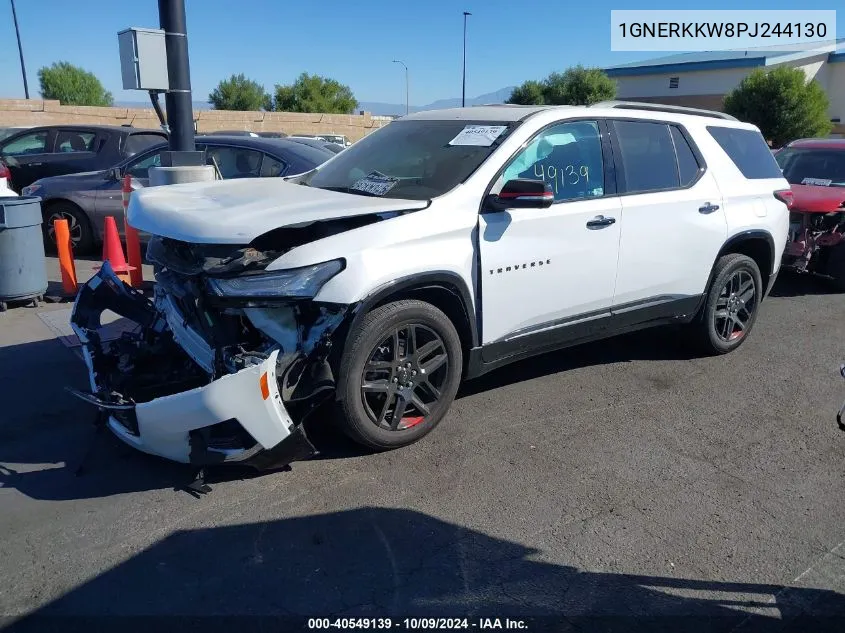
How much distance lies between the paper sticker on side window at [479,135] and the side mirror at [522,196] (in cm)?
39

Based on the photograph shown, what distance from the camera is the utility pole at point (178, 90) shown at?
6.49 metres

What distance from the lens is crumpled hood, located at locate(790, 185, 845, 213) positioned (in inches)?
307

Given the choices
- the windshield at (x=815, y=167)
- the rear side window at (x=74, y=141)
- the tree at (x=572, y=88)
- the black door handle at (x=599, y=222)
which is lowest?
the black door handle at (x=599, y=222)

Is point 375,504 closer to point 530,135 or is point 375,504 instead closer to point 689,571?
point 689,571

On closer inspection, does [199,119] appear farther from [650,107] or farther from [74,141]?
[650,107]

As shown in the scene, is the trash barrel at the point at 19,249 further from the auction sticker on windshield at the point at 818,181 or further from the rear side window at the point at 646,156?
the auction sticker on windshield at the point at 818,181

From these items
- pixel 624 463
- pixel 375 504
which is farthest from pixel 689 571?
pixel 375 504

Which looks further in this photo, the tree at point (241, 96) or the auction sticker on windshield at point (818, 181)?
the tree at point (241, 96)

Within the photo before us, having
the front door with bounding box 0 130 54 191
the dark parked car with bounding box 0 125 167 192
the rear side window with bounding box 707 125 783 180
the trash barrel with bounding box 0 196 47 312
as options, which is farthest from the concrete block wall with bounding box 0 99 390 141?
the rear side window with bounding box 707 125 783 180

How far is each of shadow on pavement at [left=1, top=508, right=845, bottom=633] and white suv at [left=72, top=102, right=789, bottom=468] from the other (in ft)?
1.74

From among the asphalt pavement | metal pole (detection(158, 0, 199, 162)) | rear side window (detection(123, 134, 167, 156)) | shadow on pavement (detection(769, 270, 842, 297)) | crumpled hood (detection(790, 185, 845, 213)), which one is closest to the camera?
the asphalt pavement

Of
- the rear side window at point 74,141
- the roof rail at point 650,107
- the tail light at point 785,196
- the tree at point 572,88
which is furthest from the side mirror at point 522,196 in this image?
the tree at point 572,88

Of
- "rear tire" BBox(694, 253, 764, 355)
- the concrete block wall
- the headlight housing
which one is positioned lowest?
Result: "rear tire" BBox(694, 253, 764, 355)

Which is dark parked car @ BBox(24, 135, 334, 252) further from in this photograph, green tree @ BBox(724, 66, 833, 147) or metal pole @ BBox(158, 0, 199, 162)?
green tree @ BBox(724, 66, 833, 147)
